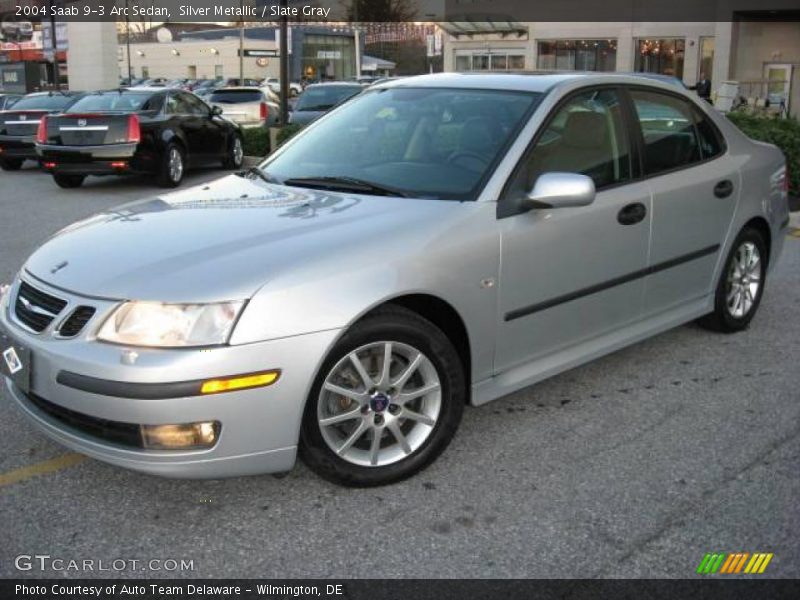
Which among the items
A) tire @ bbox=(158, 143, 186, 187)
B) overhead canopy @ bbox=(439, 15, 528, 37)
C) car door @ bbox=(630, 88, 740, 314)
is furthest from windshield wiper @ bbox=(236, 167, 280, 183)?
overhead canopy @ bbox=(439, 15, 528, 37)

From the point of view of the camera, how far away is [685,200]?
4.59 m

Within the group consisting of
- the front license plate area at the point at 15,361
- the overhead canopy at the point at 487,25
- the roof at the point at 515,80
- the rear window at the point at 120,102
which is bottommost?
the front license plate area at the point at 15,361

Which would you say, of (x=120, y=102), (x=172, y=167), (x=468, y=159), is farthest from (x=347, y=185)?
(x=120, y=102)

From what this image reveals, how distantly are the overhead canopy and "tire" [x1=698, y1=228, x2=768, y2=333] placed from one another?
3667cm

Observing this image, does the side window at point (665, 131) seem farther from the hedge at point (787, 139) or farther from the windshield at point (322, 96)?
the windshield at point (322, 96)

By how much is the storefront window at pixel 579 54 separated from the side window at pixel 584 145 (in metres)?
35.5

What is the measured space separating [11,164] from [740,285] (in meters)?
14.7

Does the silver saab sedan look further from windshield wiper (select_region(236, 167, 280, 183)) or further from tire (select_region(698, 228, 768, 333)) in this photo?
tire (select_region(698, 228, 768, 333))

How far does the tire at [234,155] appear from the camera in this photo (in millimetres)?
14781

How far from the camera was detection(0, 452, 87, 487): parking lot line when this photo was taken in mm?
3432

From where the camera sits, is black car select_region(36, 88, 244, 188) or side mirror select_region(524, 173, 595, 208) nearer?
side mirror select_region(524, 173, 595, 208)

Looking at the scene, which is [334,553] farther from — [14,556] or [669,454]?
[669,454]

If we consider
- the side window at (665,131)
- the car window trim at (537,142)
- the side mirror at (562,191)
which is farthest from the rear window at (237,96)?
the side mirror at (562,191)

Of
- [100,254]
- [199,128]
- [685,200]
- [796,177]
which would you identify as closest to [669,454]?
[685,200]
